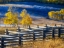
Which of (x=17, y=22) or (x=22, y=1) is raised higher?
(x=22, y=1)

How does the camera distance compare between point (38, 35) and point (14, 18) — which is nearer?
point (38, 35)

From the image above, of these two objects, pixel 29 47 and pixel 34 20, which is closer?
pixel 29 47

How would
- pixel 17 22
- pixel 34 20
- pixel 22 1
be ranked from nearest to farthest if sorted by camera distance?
pixel 17 22 → pixel 34 20 → pixel 22 1

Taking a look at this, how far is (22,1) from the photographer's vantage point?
30547mm

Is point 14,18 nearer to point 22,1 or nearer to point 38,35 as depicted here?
point 22,1

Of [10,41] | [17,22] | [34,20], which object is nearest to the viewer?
[10,41]

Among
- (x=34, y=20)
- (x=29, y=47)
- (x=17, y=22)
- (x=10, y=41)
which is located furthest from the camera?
(x=34, y=20)

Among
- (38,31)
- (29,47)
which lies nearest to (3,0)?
(38,31)

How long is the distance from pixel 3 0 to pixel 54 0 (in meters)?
7.55

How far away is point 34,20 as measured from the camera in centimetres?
2738

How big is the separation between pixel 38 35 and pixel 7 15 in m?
Answer: 18.2

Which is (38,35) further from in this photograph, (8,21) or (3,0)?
(3,0)

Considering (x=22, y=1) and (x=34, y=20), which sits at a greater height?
(x=22, y=1)

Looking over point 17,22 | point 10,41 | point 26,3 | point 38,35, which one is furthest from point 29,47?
point 26,3
